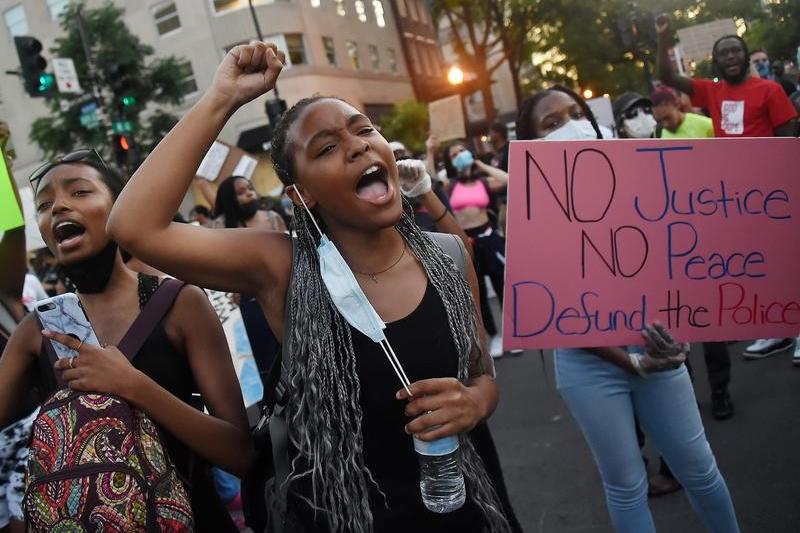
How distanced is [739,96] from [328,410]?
4329 millimetres

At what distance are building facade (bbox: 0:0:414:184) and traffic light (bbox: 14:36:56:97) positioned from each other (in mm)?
15883

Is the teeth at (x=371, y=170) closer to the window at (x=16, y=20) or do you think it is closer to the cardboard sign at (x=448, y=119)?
the cardboard sign at (x=448, y=119)

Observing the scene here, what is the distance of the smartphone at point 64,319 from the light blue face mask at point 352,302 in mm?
591

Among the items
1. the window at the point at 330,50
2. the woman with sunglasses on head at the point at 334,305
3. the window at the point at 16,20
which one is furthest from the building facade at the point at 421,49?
the woman with sunglasses on head at the point at 334,305

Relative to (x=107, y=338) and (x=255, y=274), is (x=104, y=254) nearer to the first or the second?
(x=107, y=338)

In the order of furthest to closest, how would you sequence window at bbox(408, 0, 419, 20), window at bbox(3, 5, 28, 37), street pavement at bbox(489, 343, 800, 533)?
window at bbox(408, 0, 419, 20) → window at bbox(3, 5, 28, 37) → street pavement at bbox(489, 343, 800, 533)

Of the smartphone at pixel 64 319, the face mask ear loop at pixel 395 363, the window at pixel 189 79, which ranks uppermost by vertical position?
the window at pixel 189 79

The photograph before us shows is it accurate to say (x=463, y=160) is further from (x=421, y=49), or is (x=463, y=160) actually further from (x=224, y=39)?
(x=421, y=49)

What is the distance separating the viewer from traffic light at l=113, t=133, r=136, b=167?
12.5 meters

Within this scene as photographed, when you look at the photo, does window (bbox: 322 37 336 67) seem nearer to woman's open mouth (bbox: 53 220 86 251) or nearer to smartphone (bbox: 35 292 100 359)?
woman's open mouth (bbox: 53 220 86 251)

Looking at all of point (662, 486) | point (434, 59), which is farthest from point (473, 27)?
point (662, 486)

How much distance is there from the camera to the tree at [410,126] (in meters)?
28.3

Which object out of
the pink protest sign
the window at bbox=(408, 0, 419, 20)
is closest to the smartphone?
the pink protest sign

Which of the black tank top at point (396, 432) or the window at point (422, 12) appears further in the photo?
the window at point (422, 12)
